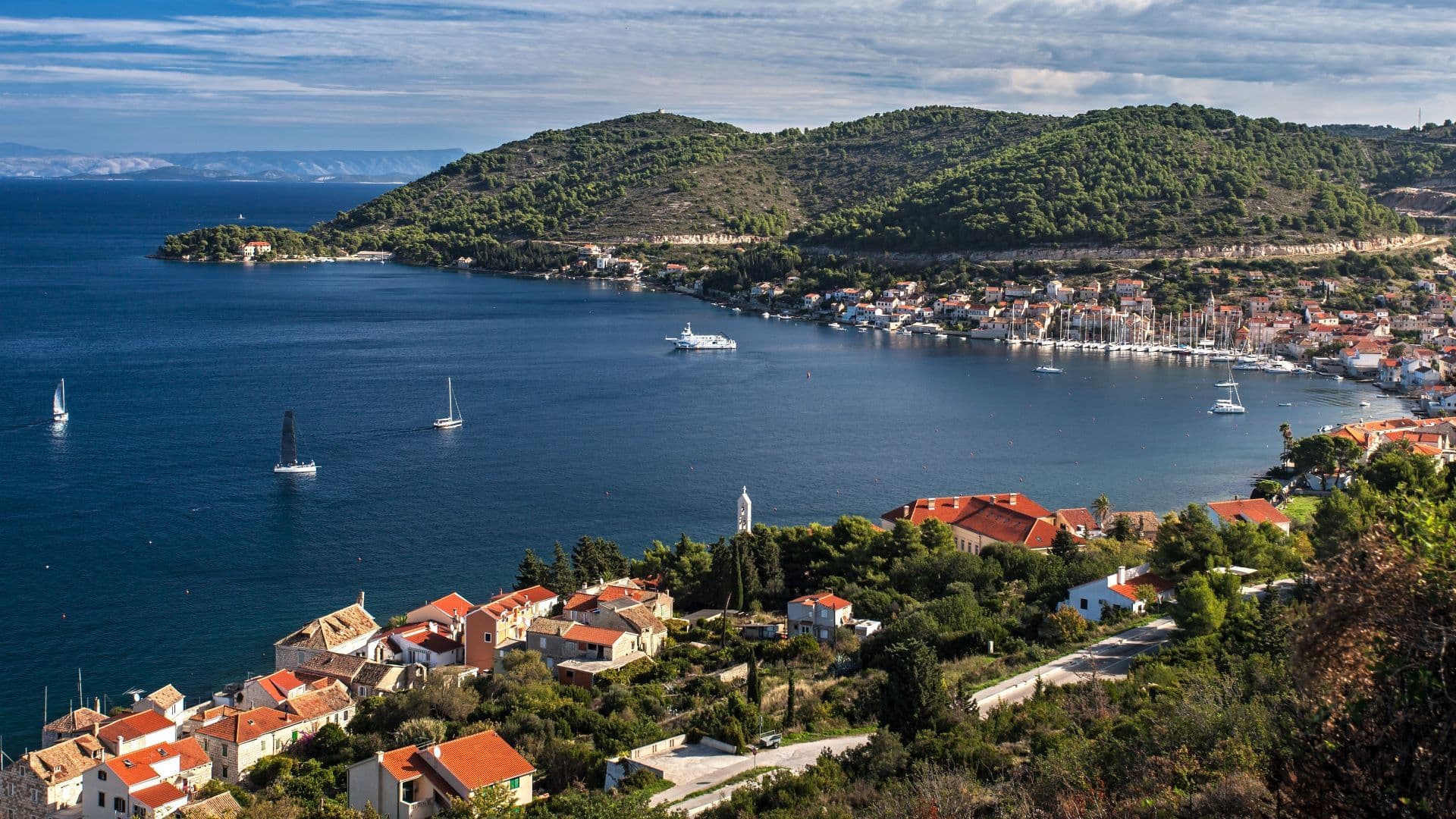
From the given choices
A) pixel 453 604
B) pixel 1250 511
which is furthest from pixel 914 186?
pixel 453 604

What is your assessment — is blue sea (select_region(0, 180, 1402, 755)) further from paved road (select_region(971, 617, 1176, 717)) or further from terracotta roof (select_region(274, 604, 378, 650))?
paved road (select_region(971, 617, 1176, 717))

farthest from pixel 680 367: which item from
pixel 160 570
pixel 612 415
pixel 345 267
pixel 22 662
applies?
pixel 345 267

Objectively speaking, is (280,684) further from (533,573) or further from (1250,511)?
(1250,511)

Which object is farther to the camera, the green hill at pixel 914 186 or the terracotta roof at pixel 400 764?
the green hill at pixel 914 186

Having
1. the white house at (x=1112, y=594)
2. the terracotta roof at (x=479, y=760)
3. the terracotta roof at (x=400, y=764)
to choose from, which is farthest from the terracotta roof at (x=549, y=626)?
the white house at (x=1112, y=594)

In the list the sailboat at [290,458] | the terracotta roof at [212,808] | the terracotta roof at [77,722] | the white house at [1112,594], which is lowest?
the terracotta roof at [77,722]

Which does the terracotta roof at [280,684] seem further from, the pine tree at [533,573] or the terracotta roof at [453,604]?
the pine tree at [533,573]

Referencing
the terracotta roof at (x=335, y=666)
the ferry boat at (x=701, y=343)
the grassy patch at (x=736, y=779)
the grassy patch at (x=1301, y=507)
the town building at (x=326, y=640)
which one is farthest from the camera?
the ferry boat at (x=701, y=343)
